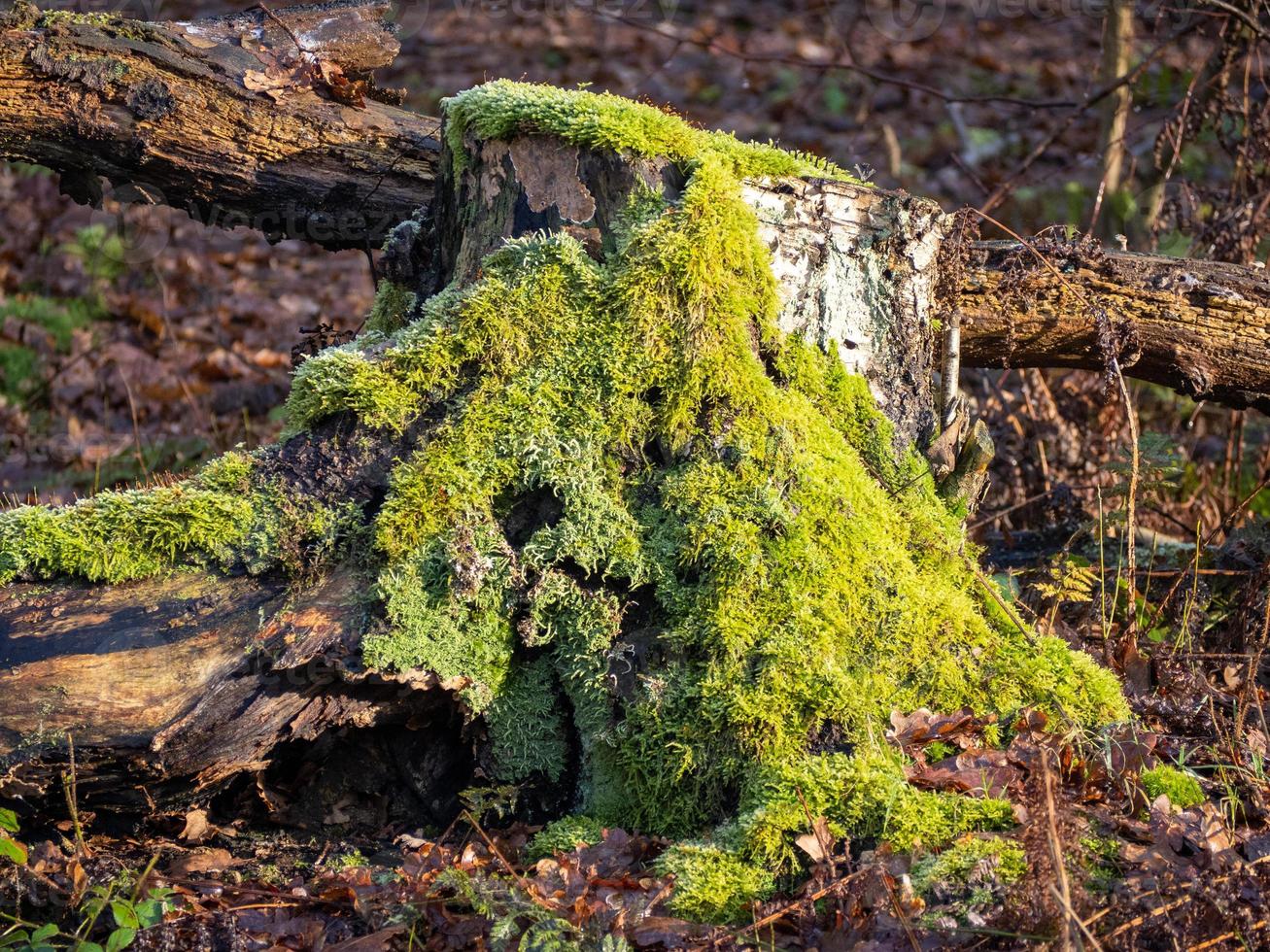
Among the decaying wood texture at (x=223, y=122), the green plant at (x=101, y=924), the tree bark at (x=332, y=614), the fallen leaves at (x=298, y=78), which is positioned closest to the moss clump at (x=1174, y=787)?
the tree bark at (x=332, y=614)

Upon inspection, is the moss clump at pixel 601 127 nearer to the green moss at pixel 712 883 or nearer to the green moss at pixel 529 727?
the green moss at pixel 529 727

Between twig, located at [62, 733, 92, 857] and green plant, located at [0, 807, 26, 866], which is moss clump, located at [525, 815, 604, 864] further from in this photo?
green plant, located at [0, 807, 26, 866]

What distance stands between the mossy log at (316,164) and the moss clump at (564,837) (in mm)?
2238

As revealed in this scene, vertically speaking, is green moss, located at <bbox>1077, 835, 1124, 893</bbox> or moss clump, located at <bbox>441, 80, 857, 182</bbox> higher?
moss clump, located at <bbox>441, 80, 857, 182</bbox>

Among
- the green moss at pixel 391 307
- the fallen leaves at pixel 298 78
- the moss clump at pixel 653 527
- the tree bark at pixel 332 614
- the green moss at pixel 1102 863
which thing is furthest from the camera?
the fallen leaves at pixel 298 78

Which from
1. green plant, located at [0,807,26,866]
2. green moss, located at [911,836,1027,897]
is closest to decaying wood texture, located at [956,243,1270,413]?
green moss, located at [911,836,1027,897]

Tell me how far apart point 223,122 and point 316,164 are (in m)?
0.39

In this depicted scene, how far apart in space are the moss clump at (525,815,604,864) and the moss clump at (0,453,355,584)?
1037 millimetres

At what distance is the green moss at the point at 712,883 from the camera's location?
8.57ft

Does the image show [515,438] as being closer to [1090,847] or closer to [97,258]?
[1090,847]

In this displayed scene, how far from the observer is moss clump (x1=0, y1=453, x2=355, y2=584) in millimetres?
3033

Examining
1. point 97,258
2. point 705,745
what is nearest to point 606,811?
point 705,745

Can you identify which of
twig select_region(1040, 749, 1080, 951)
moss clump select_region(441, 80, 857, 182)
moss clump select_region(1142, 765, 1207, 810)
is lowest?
moss clump select_region(1142, 765, 1207, 810)

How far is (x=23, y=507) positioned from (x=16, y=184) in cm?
907
